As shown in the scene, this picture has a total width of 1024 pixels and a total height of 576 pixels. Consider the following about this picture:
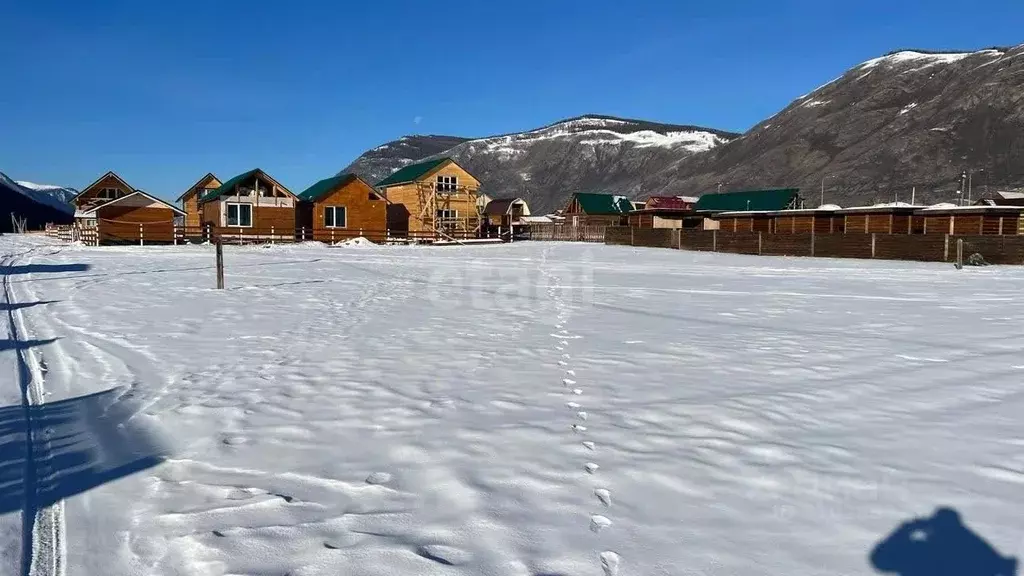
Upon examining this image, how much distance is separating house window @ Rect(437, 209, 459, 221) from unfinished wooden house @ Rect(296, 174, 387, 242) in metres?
9.47

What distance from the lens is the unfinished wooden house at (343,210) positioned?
47.0 metres

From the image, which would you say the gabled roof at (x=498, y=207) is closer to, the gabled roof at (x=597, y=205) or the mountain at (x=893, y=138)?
the gabled roof at (x=597, y=205)

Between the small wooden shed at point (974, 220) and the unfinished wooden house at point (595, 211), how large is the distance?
40.0 m

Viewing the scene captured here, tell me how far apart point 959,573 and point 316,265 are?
23387 millimetres

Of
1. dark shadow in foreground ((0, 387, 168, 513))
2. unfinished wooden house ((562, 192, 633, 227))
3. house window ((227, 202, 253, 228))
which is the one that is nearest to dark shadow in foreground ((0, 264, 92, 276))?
dark shadow in foreground ((0, 387, 168, 513))

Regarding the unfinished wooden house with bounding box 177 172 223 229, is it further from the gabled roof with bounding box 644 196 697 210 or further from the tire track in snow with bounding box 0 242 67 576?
the tire track in snow with bounding box 0 242 67 576

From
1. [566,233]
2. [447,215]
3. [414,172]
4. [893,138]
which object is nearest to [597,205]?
[566,233]

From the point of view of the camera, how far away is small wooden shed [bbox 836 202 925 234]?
40.5m

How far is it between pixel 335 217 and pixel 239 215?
6.79m

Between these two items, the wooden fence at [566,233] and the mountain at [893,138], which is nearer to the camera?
the wooden fence at [566,233]

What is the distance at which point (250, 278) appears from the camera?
58.7 ft

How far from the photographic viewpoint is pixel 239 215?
44.1 meters

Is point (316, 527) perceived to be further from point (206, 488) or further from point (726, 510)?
point (726, 510)

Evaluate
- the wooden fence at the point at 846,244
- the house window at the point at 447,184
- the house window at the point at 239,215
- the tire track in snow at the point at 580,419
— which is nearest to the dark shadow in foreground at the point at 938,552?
the tire track in snow at the point at 580,419
